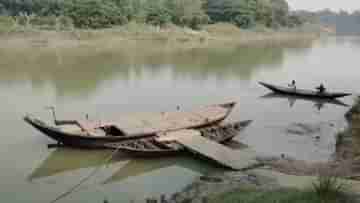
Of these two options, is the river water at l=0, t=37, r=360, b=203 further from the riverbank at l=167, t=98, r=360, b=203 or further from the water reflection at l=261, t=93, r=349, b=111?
the riverbank at l=167, t=98, r=360, b=203

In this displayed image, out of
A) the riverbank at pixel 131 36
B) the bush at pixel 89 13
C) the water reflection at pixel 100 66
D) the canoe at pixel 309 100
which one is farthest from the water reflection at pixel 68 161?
the bush at pixel 89 13

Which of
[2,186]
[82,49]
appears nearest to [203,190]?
[2,186]

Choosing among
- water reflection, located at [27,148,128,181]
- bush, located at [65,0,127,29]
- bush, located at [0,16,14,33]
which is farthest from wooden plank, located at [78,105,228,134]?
bush, located at [65,0,127,29]

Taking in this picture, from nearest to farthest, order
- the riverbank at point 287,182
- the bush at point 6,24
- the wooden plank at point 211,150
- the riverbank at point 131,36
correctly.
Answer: the riverbank at point 287,182, the wooden plank at point 211,150, the bush at point 6,24, the riverbank at point 131,36

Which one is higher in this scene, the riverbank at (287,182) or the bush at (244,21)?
the bush at (244,21)

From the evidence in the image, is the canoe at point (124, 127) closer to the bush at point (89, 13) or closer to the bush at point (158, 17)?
the bush at point (89, 13)

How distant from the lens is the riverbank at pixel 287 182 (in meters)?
4.73

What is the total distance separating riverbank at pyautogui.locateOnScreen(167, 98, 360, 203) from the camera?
4730 mm

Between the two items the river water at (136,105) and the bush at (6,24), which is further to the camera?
the bush at (6,24)

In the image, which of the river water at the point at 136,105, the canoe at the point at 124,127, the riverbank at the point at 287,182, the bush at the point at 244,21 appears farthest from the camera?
the bush at the point at 244,21

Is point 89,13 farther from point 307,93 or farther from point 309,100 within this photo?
point 309,100

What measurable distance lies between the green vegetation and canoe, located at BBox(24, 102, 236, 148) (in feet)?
12.0

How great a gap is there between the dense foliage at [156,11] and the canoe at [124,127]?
32544mm

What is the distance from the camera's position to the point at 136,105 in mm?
13719
